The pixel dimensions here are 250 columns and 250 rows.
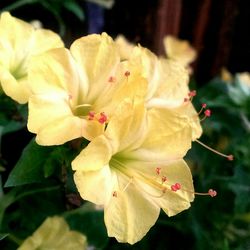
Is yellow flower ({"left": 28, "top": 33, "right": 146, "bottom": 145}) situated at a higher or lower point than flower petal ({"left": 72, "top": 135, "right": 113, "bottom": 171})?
higher

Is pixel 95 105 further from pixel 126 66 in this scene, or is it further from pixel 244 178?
pixel 244 178

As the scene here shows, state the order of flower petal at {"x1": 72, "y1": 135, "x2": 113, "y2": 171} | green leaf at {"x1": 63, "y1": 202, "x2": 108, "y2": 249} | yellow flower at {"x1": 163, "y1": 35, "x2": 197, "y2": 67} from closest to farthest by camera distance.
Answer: flower petal at {"x1": 72, "y1": 135, "x2": 113, "y2": 171} → green leaf at {"x1": 63, "y1": 202, "x2": 108, "y2": 249} → yellow flower at {"x1": 163, "y1": 35, "x2": 197, "y2": 67}

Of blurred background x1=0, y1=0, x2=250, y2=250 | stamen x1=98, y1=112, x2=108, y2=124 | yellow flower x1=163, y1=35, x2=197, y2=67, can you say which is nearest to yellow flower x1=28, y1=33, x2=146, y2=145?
stamen x1=98, y1=112, x2=108, y2=124

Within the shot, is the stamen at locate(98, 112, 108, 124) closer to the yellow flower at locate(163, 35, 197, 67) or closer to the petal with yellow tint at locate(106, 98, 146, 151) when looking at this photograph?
the petal with yellow tint at locate(106, 98, 146, 151)

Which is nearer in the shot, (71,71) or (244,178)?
(71,71)

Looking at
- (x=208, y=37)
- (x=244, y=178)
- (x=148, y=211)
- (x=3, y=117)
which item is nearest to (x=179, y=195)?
(x=148, y=211)

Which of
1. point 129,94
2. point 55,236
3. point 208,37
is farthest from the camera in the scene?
point 208,37

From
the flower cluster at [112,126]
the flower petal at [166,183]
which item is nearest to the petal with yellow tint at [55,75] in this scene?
the flower cluster at [112,126]
